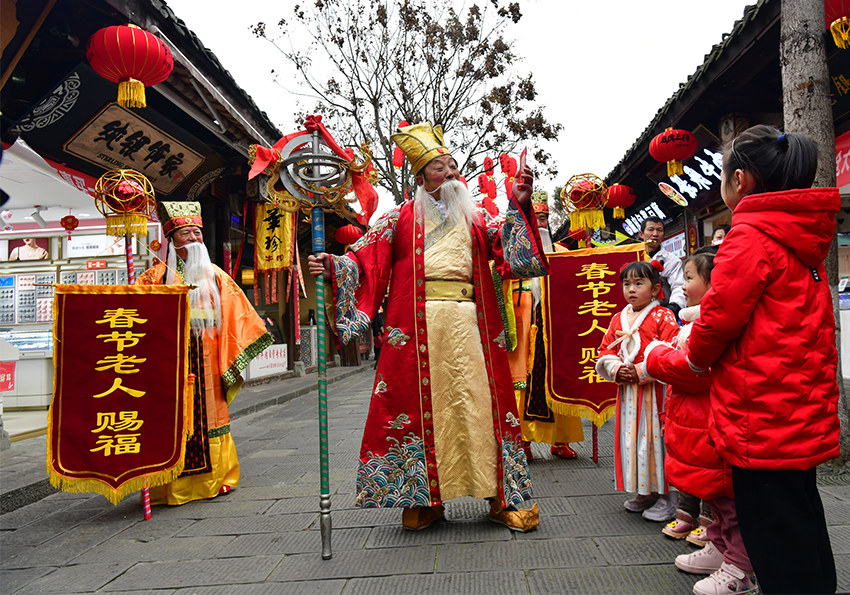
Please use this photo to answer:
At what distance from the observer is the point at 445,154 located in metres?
2.99

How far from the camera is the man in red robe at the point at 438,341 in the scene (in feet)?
8.97

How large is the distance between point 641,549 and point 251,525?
2008 mm

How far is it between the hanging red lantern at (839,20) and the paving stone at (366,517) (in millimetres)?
4058

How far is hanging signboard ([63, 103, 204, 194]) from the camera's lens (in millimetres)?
5621

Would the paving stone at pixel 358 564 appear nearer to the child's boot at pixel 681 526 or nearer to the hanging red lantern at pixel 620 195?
the child's boot at pixel 681 526

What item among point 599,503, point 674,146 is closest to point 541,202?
point 599,503

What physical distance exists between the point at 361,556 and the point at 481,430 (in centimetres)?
80

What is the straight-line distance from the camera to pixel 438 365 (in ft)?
9.22

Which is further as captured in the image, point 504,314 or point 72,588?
point 504,314

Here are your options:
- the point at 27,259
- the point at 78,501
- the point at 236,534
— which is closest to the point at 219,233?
the point at 27,259

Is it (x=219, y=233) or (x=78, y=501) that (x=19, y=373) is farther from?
(x=78, y=501)

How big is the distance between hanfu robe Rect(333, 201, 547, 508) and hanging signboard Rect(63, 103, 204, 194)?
13.8 ft

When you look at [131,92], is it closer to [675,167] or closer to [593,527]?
[593,527]

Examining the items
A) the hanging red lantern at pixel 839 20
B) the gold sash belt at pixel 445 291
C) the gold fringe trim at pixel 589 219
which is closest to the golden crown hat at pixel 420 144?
the gold sash belt at pixel 445 291
